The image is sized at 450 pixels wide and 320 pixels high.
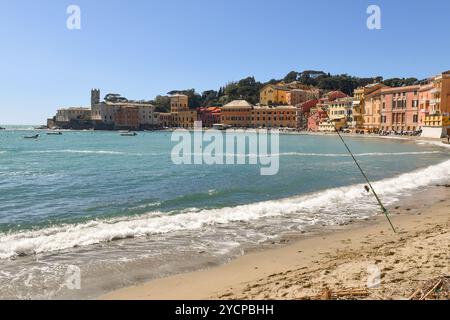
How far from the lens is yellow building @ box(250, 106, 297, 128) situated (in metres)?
135

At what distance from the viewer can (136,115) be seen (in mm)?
159125

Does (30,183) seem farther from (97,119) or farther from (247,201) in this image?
(97,119)

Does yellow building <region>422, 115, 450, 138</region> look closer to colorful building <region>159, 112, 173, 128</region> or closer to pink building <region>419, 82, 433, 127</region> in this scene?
pink building <region>419, 82, 433, 127</region>

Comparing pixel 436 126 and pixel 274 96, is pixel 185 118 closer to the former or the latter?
pixel 274 96

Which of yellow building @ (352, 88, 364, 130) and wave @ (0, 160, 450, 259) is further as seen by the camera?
yellow building @ (352, 88, 364, 130)

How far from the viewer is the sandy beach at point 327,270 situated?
21.4 ft

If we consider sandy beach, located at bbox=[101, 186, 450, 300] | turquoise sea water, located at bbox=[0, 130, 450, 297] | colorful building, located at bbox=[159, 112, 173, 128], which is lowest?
turquoise sea water, located at bbox=[0, 130, 450, 297]

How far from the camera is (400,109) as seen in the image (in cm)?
8906

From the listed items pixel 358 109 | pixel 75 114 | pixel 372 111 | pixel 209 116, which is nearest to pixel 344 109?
pixel 358 109

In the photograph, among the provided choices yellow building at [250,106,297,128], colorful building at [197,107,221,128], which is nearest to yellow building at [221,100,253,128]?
yellow building at [250,106,297,128]

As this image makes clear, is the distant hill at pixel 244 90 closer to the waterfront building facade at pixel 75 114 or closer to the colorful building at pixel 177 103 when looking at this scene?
the colorful building at pixel 177 103

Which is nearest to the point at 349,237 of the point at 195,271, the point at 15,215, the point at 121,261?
the point at 195,271

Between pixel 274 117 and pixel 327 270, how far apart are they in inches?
5222

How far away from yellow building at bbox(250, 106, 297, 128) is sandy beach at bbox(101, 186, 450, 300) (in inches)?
4932
